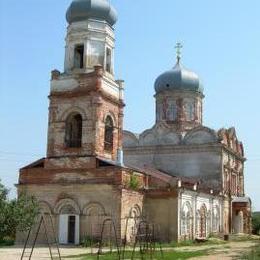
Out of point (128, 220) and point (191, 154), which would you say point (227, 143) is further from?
point (128, 220)

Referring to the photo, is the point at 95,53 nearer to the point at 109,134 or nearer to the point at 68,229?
the point at 109,134

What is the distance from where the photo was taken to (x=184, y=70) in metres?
38.3

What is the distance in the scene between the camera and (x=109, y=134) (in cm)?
2806

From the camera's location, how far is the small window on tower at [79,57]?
27.9 metres

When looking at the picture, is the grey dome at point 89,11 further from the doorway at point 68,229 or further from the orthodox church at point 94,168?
the doorway at point 68,229

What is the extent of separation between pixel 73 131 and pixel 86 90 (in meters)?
2.46

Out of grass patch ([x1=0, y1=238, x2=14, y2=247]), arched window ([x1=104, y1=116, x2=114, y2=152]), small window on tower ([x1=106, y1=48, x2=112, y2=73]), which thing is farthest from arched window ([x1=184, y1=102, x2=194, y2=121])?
grass patch ([x1=0, y1=238, x2=14, y2=247])

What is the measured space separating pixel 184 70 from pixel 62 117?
45.3ft

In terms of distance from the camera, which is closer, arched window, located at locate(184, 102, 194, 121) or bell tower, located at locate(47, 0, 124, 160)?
bell tower, located at locate(47, 0, 124, 160)

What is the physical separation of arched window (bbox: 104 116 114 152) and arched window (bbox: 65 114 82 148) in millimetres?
1429

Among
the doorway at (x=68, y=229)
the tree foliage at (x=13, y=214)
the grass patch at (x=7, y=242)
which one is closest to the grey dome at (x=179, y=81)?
the doorway at (x=68, y=229)

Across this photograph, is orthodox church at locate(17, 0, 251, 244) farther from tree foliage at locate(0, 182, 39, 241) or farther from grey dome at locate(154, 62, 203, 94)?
grey dome at locate(154, 62, 203, 94)

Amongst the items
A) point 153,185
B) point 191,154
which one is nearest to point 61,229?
point 153,185

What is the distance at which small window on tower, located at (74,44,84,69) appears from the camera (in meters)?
27.9
